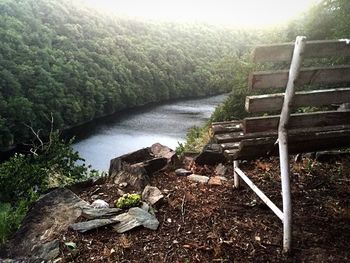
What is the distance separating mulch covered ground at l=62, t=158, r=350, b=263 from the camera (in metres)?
2.80

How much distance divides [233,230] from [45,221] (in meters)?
1.67

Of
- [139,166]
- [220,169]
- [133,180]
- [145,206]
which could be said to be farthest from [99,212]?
[220,169]

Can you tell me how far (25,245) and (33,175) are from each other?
8.35 meters

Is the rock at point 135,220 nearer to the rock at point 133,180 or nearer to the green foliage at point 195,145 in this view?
the rock at point 133,180

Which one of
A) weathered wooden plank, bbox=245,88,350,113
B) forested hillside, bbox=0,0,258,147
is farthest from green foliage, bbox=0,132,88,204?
forested hillside, bbox=0,0,258,147

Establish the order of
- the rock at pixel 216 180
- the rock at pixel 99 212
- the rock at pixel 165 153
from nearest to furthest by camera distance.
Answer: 1. the rock at pixel 99 212
2. the rock at pixel 216 180
3. the rock at pixel 165 153

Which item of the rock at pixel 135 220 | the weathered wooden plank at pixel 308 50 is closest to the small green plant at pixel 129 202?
the rock at pixel 135 220

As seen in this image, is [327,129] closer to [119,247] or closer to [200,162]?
[119,247]

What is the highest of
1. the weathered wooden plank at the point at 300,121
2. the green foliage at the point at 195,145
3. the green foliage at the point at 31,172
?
the weathered wooden plank at the point at 300,121

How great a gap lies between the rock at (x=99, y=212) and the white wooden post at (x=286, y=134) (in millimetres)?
1527

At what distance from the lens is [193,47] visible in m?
99.5

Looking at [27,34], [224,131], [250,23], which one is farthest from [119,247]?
[250,23]

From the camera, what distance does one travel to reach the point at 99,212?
11.8 ft

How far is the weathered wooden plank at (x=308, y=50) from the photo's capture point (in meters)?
2.16
